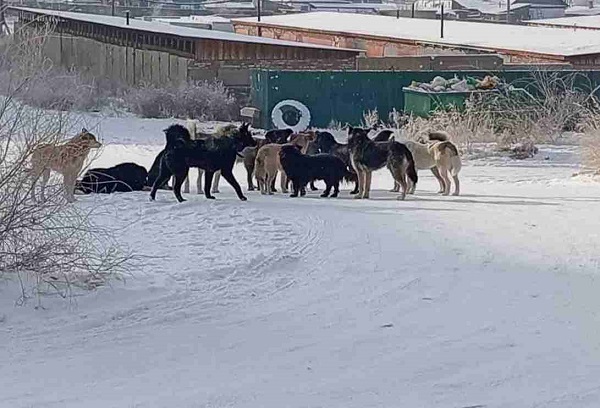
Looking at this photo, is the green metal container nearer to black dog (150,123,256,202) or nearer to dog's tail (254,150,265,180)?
dog's tail (254,150,265,180)

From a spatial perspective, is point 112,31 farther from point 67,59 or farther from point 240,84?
point 240,84

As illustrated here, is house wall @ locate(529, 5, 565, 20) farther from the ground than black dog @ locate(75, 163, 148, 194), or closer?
farther from the ground

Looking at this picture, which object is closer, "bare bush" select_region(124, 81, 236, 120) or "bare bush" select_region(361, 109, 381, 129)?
"bare bush" select_region(361, 109, 381, 129)

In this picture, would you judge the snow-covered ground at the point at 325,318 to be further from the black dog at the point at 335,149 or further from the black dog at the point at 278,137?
the black dog at the point at 278,137

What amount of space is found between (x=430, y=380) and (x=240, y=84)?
28.2 metres

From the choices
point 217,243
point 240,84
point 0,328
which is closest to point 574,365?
point 0,328

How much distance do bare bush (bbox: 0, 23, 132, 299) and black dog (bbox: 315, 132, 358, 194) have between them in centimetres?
715

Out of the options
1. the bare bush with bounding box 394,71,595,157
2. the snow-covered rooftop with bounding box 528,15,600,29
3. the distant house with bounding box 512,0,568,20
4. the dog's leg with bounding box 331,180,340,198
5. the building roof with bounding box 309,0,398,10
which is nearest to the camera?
the dog's leg with bounding box 331,180,340,198

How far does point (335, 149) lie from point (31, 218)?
332 inches

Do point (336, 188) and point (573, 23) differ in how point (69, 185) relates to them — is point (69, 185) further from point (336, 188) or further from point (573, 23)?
point (573, 23)

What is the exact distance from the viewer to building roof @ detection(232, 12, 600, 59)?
3909cm

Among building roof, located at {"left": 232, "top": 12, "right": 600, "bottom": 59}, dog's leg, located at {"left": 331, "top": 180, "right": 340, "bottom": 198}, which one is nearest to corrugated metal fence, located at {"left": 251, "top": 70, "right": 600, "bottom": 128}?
building roof, located at {"left": 232, "top": 12, "right": 600, "bottom": 59}

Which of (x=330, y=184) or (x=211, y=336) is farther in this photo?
(x=330, y=184)

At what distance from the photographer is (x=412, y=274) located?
9.55 m
